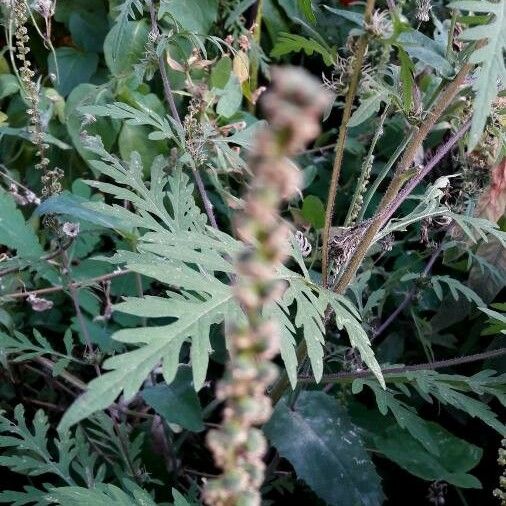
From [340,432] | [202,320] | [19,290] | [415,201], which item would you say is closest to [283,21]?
[415,201]

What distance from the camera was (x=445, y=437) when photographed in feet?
4.26

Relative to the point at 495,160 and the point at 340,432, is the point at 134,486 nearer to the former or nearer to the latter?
the point at 340,432

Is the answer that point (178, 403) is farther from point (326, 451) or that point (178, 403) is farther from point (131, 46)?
point (131, 46)

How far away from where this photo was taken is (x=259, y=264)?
300 millimetres

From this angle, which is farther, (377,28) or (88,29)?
(88,29)

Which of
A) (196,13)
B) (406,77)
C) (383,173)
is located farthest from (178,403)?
(196,13)

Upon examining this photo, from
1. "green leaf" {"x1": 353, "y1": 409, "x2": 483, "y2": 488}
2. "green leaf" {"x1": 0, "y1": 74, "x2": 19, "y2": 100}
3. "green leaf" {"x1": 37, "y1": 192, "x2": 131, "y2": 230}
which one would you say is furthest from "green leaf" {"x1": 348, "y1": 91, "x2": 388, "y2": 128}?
"green leaf" {"x1": 0, "y1": 74, "x2": 19, "y2": 100}

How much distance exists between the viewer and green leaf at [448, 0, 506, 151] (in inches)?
27.1

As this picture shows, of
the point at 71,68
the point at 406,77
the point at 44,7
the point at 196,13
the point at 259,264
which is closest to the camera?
the point at 259,264

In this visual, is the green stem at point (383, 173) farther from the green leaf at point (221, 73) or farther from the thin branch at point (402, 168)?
the green leaf at point (221, 73)

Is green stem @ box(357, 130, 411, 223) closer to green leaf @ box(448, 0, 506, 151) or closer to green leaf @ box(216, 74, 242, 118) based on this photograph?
green leaf @ box(448, 0, 506, 151)

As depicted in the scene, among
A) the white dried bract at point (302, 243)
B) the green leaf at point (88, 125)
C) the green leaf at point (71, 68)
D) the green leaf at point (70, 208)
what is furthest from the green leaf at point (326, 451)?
→ the green leaf at point (71, 68)

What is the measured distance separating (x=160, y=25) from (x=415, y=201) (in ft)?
2.24

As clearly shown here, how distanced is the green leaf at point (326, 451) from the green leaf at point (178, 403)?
0.12m
